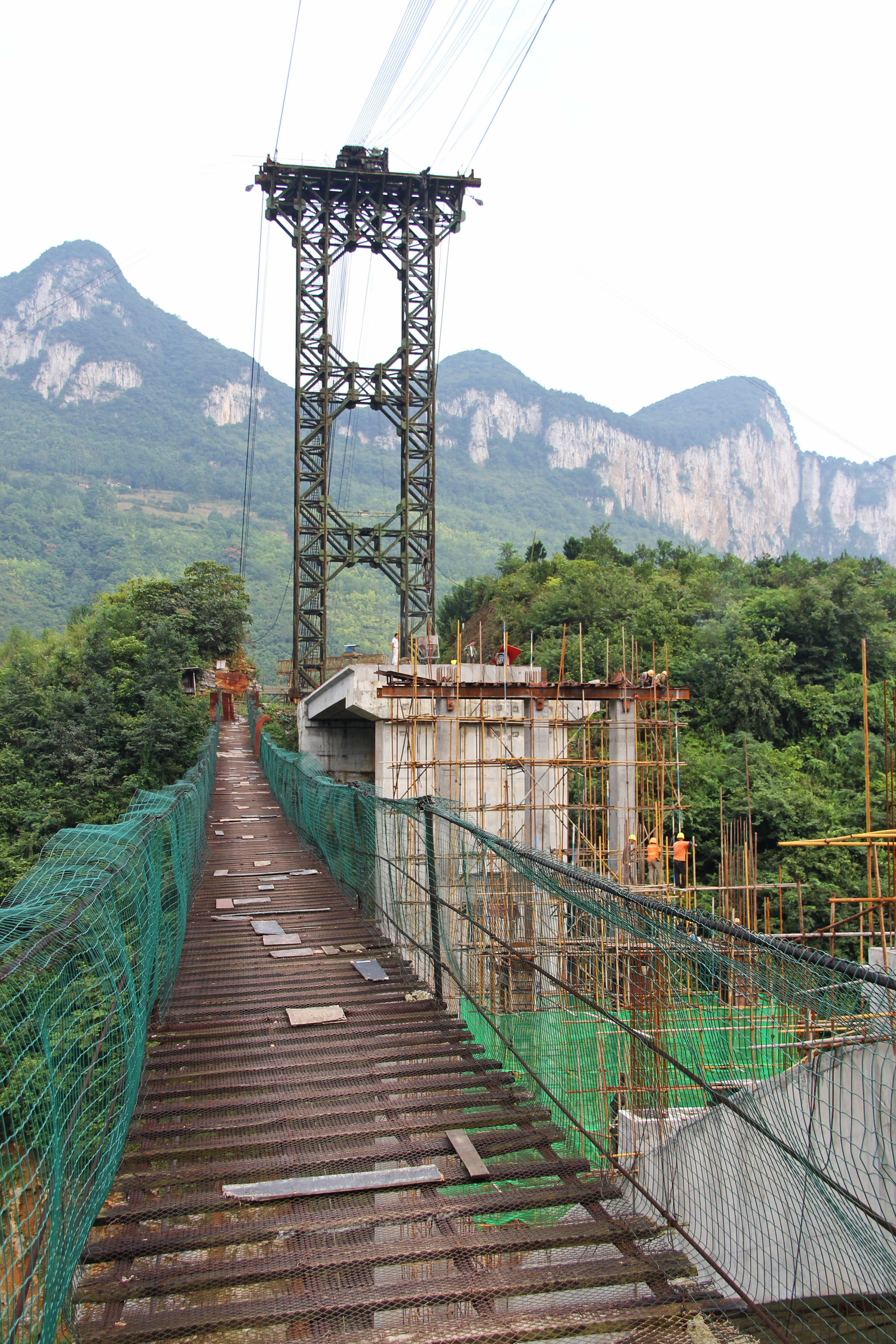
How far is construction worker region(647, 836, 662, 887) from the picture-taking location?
19.2 m

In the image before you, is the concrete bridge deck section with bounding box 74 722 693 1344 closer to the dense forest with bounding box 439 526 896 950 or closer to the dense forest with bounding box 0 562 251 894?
the dense forest with bounding box 439 526 896 950

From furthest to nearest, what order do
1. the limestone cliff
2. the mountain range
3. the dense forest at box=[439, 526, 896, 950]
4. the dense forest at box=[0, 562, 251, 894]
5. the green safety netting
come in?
1. the limestone cliff
2. the mountain range
3. the dense forest at box=[0, 562, 251, 894]
4. the dense forest at box=[439, 526, 896, 950]
5. the green safety netting

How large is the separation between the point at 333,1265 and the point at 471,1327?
562 mm

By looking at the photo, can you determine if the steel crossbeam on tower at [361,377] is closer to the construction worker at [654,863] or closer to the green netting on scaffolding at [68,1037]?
the construction worker at [654,863]

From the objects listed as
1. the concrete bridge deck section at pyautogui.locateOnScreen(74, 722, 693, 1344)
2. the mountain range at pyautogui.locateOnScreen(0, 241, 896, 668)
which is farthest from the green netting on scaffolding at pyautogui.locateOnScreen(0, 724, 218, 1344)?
the mountain range at pyautogui.locateOnScreen(0, 241, 896, 668)

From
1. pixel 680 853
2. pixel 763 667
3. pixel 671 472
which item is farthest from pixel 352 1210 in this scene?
pixel 671 472

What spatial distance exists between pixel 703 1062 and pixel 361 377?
3320 centimetres

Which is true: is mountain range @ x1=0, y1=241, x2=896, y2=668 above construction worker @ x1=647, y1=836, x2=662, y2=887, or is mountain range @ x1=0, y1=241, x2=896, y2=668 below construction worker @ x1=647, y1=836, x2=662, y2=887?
above

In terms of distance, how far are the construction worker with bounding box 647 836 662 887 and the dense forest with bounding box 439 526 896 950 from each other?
5.06m

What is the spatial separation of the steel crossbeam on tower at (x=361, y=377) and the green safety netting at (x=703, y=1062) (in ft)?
82.4

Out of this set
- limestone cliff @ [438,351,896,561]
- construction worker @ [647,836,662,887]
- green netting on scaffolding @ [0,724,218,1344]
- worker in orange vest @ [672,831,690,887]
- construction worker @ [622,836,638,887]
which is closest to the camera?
green netting on scaffolding @ [0,724,218,1344]

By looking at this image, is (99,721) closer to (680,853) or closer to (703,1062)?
(680,853)

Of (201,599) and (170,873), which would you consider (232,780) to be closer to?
(201,599)

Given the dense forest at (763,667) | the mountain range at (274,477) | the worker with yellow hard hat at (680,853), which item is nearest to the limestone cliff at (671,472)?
the mountain range at (274,477)
